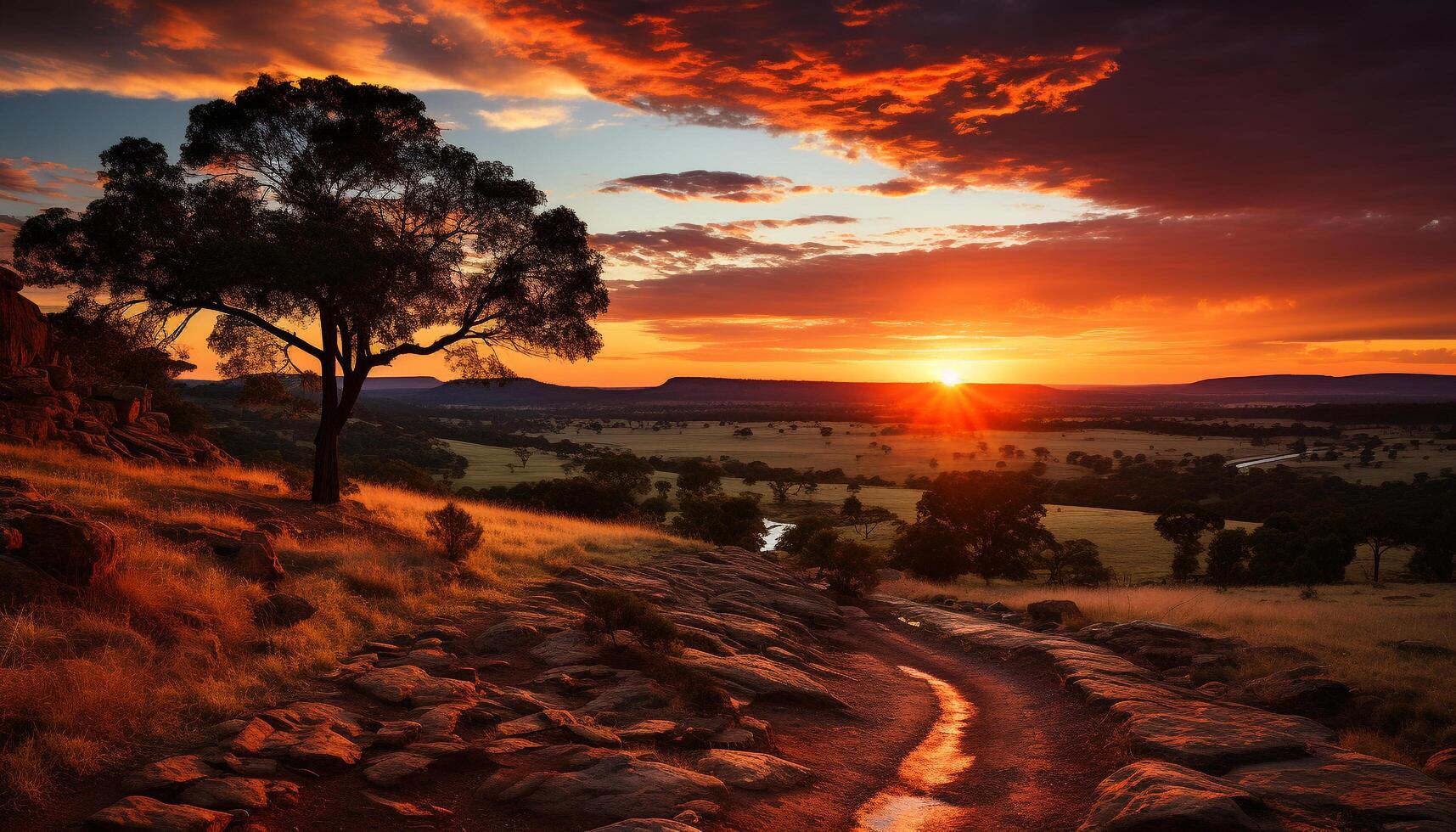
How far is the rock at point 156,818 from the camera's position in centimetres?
646

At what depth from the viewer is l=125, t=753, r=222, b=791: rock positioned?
7176 millimetres

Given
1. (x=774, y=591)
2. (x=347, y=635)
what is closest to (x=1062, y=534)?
(x=774, y=591)

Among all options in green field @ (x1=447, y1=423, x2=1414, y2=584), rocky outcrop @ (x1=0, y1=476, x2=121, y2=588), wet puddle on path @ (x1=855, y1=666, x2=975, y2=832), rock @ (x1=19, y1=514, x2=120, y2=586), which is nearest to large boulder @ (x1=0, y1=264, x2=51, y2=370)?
rocky outcrop @ (x1=0, y1=476, x2=121, y2=588)

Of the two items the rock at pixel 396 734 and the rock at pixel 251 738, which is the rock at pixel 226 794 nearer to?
the rock at pixel 251 738

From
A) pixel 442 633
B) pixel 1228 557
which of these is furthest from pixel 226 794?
pixel 1228 557

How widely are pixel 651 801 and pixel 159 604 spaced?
7.67 metres

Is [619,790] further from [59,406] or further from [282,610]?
[59,406]

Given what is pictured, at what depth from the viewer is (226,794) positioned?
7199 millimetres

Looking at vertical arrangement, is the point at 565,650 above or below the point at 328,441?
below

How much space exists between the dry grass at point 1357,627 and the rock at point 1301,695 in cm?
67

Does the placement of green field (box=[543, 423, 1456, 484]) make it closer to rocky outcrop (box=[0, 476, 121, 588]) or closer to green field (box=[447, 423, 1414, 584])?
green field (box=[447, 423, 1414, 584])

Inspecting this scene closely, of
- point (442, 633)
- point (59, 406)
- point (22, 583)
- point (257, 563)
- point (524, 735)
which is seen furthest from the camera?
point (59, 406)

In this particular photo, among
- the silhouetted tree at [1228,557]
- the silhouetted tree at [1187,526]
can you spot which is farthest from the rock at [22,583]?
the silhouetted tree at [1187,526]

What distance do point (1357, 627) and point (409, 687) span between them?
2896cm
